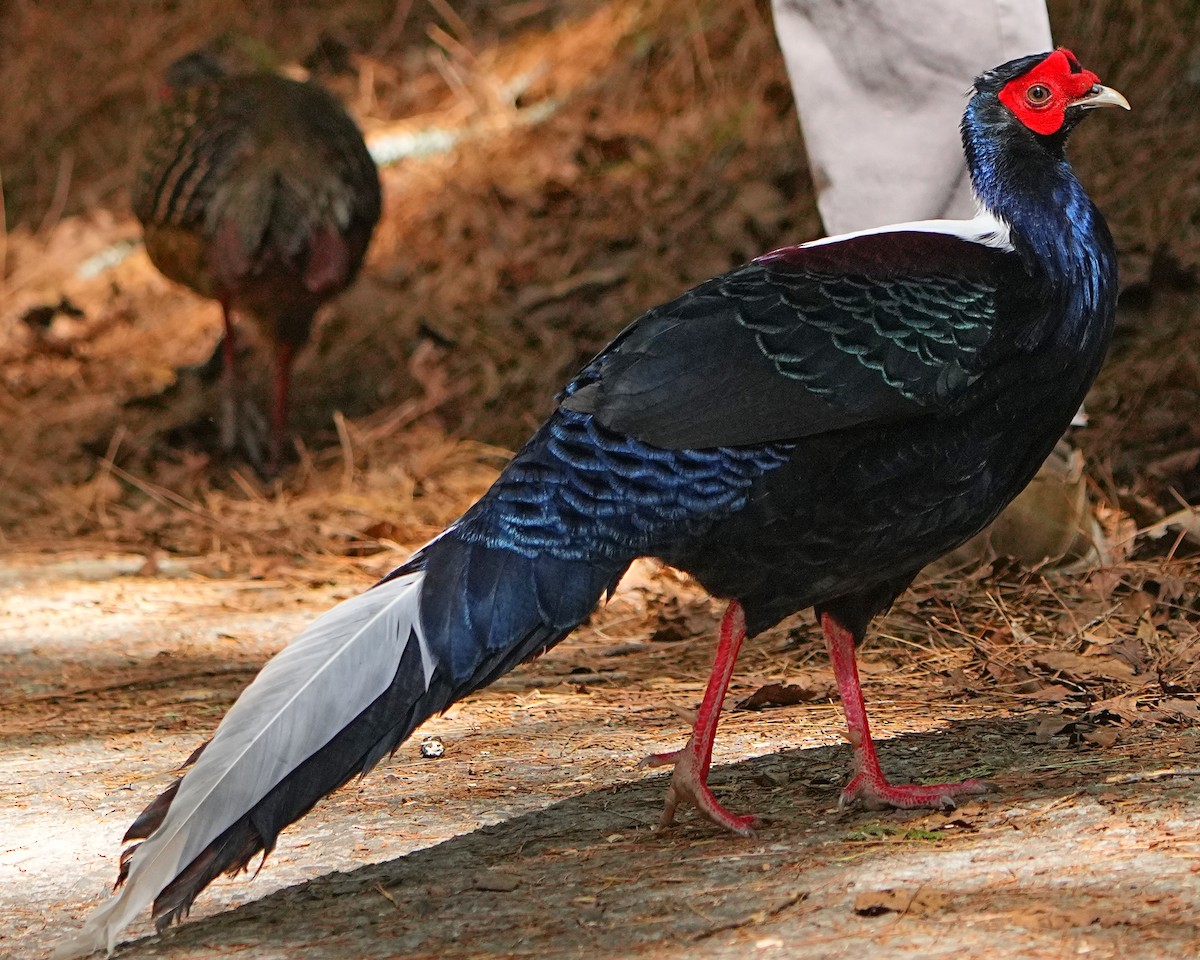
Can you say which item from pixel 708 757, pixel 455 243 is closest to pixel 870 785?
pixel 708 757

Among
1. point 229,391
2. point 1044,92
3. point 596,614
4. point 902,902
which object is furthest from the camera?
point 229,391

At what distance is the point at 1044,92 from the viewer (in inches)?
135

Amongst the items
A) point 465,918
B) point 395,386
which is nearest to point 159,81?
point 395,386

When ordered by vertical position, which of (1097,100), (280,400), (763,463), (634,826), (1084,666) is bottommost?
(1084,666)

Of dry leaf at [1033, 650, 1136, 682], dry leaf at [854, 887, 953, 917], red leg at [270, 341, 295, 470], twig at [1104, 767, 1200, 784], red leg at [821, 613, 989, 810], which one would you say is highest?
red leg at [270, 341, 295, 470]

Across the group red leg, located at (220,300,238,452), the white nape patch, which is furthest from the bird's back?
the white nape patch

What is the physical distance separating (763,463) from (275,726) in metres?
1.04

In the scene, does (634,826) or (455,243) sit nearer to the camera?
→ (634,826)

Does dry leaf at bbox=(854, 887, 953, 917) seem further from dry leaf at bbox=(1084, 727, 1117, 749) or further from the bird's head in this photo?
the bird's head

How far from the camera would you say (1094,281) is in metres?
3.22

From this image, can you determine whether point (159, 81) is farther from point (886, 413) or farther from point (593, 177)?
point (886, 413)

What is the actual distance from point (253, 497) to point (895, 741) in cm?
355

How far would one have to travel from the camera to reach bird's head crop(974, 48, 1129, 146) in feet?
11.2

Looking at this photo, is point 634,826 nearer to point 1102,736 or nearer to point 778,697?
point 778,697
